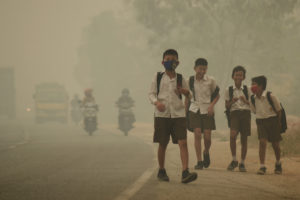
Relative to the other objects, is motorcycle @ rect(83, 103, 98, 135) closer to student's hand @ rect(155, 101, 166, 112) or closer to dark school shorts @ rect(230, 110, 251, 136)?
dark school shorts @ rect(230, 110, 251, 136)

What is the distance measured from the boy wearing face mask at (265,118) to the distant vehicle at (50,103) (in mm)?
27771

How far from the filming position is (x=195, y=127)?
32.3ft

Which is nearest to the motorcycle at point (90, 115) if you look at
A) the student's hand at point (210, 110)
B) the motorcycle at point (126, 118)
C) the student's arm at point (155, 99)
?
the motorcycle at point (126, 118)

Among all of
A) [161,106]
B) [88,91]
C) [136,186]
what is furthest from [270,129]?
[88,91]

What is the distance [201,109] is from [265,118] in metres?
1.29

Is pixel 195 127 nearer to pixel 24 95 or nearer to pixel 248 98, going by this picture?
pixel 248 98

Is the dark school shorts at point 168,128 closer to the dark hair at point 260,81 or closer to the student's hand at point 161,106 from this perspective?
the student's hand at point 161,106

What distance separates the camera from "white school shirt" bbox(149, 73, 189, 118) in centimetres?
786

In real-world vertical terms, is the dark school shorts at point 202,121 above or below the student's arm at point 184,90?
below

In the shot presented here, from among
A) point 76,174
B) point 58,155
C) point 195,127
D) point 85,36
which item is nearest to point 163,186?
point 76,174

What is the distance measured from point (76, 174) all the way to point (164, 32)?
79.9ft

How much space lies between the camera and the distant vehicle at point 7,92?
147 ft

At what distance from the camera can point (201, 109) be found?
9.77m

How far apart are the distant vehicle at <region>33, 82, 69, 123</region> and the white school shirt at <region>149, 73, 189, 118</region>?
93.4 ft
